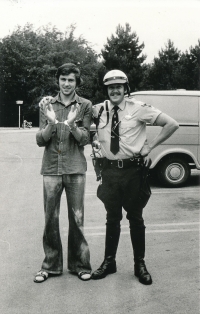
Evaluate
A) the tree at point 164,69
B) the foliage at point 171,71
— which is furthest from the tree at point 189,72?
the tree at point 164,69

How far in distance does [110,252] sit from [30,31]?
33.2 metres

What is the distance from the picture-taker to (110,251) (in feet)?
13.3

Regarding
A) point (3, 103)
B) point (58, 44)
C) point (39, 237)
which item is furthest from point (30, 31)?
point (39, 237)

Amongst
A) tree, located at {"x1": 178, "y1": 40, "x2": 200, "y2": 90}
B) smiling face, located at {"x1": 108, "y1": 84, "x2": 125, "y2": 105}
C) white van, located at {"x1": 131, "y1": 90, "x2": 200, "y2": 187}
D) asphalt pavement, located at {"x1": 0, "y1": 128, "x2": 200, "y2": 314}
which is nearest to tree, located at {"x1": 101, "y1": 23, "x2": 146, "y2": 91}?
tree, located at {"x1": 178, "y1": 40, "x2": 200, "y2": 90}

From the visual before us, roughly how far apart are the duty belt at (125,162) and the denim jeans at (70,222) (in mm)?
293

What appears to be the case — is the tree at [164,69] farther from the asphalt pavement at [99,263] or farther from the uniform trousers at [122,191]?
the uniform trousers at [122,191]

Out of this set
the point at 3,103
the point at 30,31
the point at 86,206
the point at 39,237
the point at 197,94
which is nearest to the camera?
the point at 39,237

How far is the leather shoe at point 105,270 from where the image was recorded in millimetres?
3930

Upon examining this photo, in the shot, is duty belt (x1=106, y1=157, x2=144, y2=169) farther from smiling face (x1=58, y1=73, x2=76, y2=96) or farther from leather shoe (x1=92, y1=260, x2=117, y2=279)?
leather shoe (x1=92, y1=260, x2=117, y2=279)

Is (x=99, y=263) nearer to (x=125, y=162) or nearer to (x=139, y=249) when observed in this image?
(x=139, y=249)

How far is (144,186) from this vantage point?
3939 millimetres

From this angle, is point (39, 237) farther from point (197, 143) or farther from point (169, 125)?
point (197, 143)

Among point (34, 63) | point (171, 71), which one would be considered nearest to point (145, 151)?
point (171, 71)

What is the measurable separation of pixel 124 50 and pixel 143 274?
873 inches
